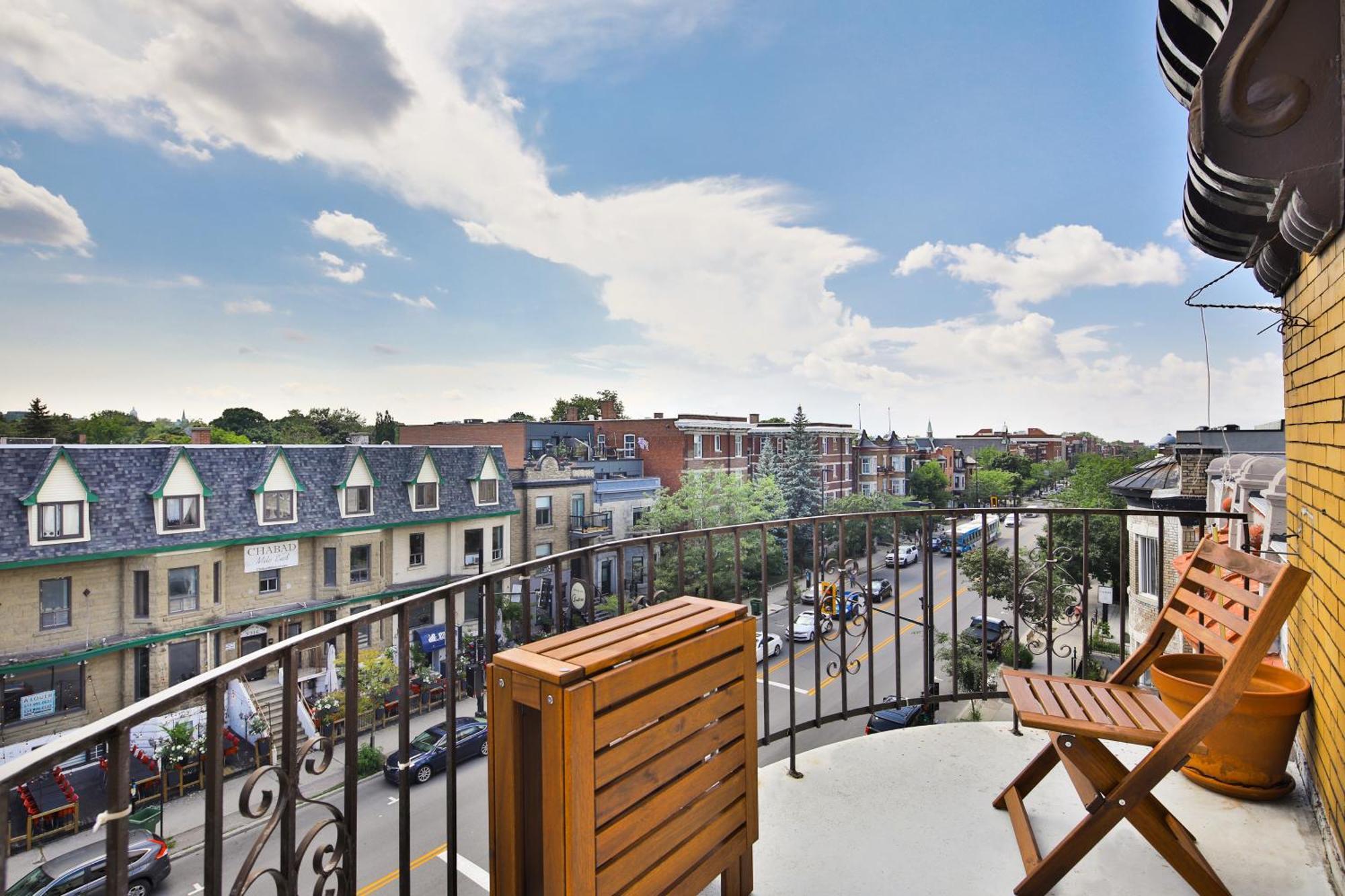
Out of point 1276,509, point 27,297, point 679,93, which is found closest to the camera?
point 1276,509

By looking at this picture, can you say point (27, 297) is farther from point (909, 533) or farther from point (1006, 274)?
point (1006, 274)

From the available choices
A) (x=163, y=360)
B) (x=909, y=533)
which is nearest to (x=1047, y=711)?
(x=909, y=533)

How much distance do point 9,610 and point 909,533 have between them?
31.2 metres

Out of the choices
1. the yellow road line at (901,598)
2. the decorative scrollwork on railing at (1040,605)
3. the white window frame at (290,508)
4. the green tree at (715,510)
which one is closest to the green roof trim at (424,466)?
the white window frame at (290,508)

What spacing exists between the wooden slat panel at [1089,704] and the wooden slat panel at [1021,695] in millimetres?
128

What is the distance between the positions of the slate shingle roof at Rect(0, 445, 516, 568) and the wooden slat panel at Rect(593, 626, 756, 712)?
1828 cm

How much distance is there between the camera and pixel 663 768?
147 cm

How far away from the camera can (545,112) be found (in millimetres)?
29750

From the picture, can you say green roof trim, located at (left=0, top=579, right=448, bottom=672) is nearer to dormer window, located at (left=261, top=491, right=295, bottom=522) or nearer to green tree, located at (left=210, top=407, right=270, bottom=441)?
dormer window, located at (left=261, top=491, right=295, bottom=522)

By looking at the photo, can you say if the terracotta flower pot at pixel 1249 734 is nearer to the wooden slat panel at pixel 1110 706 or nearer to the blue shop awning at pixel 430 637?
the wooden slat panel at pixel 1110 706

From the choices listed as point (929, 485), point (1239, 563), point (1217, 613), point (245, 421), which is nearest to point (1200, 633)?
point (1217, 613)

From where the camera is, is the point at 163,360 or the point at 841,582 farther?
the point at 163,360

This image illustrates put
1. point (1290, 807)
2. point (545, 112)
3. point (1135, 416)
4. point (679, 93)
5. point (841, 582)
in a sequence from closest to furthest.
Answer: point (1290, 807), point (841, 582), point (1135, 416), point (679, 93), point (545, 112)

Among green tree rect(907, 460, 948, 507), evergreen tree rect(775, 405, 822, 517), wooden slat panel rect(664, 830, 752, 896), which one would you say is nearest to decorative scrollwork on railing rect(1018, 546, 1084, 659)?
wooden slat panel rect(664, 830, 752, 896)
